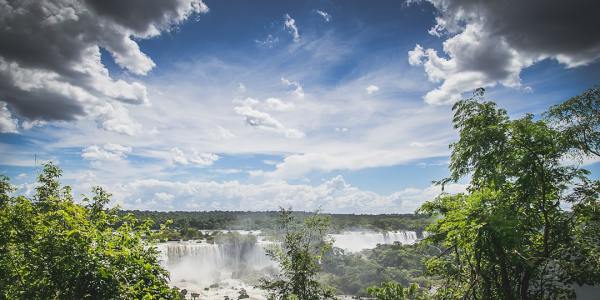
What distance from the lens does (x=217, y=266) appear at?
41.5 m

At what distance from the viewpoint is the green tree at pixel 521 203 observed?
18.8 ft

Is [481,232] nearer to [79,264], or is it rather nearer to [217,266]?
[79,264]

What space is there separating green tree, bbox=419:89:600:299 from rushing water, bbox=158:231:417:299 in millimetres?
26436

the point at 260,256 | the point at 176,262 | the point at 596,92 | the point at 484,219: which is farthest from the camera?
the point at 260,256

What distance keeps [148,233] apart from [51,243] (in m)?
2.20

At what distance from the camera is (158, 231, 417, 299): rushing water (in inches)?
1387

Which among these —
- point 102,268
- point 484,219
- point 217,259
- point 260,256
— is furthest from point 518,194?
point 260,256

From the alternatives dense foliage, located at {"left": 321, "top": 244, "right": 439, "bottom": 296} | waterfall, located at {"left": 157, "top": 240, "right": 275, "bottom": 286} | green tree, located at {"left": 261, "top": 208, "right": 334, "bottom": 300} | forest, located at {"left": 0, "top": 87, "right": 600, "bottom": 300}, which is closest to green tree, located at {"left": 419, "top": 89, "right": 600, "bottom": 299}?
forest, located at {"left": 0, "top": 87, "right": 600, "bottom": 300}

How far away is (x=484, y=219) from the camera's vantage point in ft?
17.7

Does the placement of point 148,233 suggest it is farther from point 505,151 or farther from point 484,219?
point 505,151

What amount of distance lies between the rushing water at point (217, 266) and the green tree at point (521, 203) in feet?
86.7

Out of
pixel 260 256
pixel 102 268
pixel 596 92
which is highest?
pixel 596 92

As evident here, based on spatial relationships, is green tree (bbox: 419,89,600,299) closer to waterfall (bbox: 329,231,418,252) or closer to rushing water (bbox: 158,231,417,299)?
rushing water (bbox: 158,231,417,299)

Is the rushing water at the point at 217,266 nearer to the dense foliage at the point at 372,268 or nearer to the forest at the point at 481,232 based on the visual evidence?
Answer: the dense foliage at the point at 372,268
